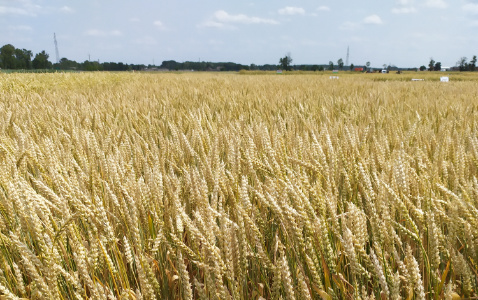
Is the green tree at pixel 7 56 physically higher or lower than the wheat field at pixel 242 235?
higher

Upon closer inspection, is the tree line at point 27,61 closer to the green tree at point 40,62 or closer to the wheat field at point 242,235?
the green tree at point 40,62

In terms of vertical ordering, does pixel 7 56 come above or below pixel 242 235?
above

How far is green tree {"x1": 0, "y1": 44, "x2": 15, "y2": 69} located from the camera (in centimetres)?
5764

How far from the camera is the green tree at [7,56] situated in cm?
5764

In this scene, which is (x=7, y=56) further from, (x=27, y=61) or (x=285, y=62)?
(x=285, y=62)

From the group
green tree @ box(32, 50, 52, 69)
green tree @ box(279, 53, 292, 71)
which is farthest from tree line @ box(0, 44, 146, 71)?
green tree @ box(279, 53, 292, 71)

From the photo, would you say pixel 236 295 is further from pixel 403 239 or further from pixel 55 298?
pixel 403 239

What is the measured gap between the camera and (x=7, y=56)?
58594mm

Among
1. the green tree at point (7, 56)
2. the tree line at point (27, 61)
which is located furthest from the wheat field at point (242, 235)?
the green tree at point (7, 56)

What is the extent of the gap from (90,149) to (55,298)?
35.6 inches

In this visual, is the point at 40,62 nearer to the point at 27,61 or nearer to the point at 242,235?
the point at 27,61

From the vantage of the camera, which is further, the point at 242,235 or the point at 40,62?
the point at 40,62

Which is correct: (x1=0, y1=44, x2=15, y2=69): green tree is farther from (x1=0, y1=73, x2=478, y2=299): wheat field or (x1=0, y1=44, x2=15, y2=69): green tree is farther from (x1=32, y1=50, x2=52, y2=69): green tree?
(x1=0, y1=73, x2=478, y2=299): wheat field

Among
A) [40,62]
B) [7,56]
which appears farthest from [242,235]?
[7,56]
